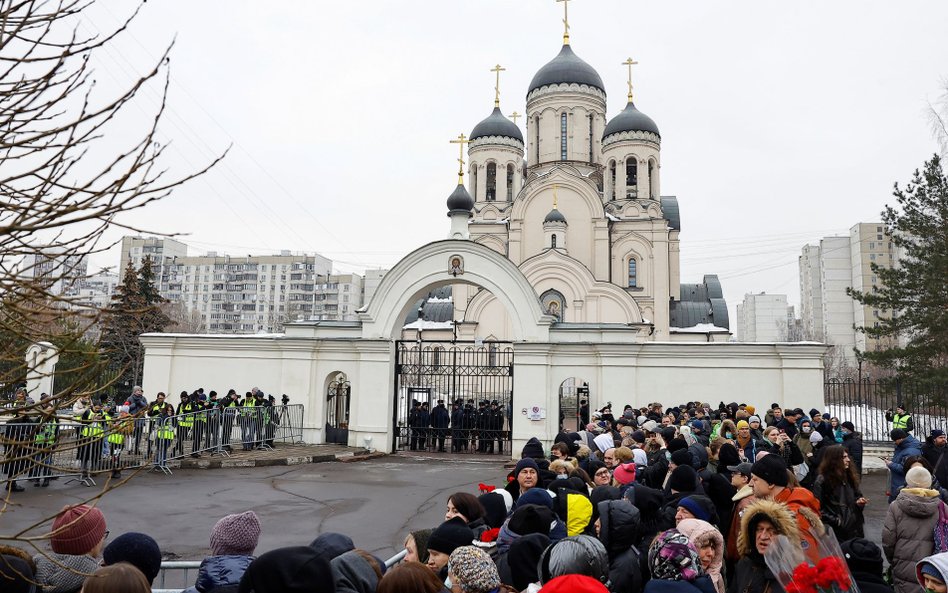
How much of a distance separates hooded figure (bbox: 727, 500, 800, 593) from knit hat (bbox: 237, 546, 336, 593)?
90.2 inches

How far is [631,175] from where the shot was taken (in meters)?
42.0

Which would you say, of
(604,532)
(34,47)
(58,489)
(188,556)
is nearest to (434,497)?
(188,556)

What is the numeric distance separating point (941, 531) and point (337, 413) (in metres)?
16.1

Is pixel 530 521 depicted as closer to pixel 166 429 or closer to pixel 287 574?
pixel 287 574

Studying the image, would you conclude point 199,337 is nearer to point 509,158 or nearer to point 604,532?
point 604,532

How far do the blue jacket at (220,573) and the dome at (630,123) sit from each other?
4058 centimetres

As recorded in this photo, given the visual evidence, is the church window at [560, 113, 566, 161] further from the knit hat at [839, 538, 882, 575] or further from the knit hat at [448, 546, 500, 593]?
the knit hat at [448, 546, 500, 593]

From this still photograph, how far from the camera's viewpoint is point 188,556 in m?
7.76

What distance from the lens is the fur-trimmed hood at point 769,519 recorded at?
11.5ft

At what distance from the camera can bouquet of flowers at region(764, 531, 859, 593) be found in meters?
2.92

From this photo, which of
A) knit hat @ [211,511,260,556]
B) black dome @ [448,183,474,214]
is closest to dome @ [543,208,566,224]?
black dome @ [448,183,474,214]

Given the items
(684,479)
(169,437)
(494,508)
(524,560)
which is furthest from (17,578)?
(169,437)

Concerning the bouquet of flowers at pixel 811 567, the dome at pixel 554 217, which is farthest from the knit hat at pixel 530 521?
the dome at pixel 554 217

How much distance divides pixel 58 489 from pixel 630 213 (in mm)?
34416
